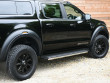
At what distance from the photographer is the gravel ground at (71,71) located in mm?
4779

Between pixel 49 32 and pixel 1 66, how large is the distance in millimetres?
1579

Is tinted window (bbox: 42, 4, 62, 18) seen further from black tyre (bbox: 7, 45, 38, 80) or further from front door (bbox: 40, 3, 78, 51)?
black tyre (bbox: 7, 45, 38, 80)

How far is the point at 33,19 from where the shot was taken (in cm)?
501

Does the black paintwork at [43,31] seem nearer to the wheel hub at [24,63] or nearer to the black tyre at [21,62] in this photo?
the black tyre at [21,62]

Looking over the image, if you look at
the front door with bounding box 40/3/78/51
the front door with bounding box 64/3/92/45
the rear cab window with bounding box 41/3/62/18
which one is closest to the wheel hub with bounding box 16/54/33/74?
the front door with bounding box 40/3/78/51

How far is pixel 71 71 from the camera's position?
17.7 ft

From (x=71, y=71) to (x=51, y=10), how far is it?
152 cm

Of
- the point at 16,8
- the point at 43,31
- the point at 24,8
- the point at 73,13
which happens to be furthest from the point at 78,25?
the point at 16,8

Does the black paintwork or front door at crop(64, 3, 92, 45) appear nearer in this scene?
the black paintwork

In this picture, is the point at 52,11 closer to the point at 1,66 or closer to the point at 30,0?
the point at 30,0

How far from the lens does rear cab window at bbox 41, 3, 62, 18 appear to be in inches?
210

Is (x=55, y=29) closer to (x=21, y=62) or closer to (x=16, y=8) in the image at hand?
(x=16, y=8)

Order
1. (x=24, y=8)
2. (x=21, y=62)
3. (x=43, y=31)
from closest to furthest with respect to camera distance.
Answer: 1. (x=21, y=62)
2. (x=24, y=8)
3. (x=43, y=31)

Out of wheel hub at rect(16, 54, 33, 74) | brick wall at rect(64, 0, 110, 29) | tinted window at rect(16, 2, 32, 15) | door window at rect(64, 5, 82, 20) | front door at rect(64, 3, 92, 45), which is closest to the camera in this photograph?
wheel hub at rect(16, 54, 33, 74)
